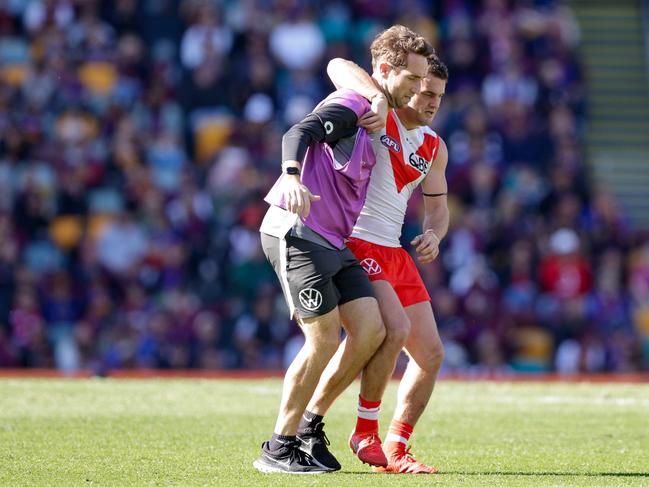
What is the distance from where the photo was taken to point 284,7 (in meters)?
20.2

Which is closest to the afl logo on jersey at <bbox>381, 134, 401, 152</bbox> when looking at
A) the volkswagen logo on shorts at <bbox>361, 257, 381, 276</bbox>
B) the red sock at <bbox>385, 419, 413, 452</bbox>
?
the volkswagen logo on shorts at <bbox>361, 257, 381, 276</bbox>

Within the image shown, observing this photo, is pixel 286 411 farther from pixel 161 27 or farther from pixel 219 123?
pixel 161 27

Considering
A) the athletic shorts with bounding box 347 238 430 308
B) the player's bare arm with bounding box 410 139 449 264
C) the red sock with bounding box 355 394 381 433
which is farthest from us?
the player's bare arm with bounding box 410 139 449 264

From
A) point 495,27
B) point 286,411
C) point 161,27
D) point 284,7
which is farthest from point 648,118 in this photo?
point 286,411

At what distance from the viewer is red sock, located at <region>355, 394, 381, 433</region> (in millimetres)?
7035

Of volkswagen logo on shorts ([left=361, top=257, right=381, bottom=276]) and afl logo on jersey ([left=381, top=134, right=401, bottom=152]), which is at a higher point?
afl logo on jersey ([left=381, top=134, right=401, bottom=152])

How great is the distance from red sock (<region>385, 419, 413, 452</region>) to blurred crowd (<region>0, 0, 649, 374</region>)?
881 cm

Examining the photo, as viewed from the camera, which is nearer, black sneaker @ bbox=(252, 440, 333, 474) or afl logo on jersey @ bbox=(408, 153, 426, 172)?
black sneaker @ bbox=(252, 440, 333, 474)

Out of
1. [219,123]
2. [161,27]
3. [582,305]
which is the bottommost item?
[582,305]

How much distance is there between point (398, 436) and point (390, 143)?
1.69 m

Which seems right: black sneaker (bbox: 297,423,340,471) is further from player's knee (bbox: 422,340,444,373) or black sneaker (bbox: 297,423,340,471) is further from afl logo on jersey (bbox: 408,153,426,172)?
afl logo on jersey (bbox: 408,153,426,172)

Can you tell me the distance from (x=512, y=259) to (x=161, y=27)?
260 inches

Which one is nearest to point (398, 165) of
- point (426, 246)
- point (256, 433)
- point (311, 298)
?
point (426, 246)

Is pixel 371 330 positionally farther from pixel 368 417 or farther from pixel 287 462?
pixel 287 462
